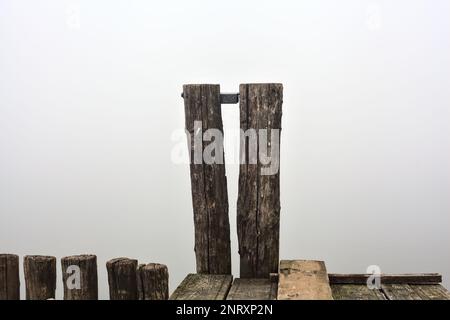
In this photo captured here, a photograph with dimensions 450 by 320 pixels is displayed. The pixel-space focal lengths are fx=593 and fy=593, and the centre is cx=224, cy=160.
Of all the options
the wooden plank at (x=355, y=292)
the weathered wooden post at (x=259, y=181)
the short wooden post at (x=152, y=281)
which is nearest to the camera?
the short wooden post at (x=152, y=281)

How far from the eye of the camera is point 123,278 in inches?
128

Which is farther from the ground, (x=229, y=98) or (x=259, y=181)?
(x=229, y=98)

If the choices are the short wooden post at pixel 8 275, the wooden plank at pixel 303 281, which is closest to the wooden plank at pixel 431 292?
the wooden plank at pixel 303 281

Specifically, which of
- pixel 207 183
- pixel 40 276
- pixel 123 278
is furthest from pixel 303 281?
pixel 40 276

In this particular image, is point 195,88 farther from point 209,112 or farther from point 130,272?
point 130,272

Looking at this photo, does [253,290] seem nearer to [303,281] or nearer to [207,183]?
[303,281]

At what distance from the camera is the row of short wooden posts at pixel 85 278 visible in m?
3.20

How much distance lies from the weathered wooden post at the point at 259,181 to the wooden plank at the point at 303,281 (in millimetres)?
159

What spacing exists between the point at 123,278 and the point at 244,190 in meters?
1.03

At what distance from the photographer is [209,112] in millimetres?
3811

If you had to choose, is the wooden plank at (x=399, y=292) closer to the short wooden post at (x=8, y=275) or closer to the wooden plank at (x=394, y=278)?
the wooden plank at (x=394, y=278)

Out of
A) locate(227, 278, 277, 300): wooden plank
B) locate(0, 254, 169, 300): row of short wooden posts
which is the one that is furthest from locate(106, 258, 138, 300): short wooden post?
locate(227, 278, 277, 300): wooden plank

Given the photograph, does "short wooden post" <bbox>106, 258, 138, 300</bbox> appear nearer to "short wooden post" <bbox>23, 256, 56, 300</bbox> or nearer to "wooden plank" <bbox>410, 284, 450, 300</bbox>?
"short wooden post" <bbox>23, 256, 56, 300</bbox>
